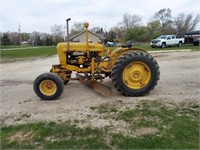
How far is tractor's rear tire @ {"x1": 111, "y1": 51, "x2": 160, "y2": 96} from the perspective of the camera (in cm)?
602

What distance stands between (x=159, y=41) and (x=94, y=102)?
2661 cm

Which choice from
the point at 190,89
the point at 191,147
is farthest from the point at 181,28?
the point at 191,147

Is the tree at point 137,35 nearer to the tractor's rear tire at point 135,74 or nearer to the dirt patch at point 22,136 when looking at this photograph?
the tractor's rear tire at point 135,74

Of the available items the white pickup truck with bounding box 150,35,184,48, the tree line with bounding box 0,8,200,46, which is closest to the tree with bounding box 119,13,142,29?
the tree line with bounding box 0,8,200,46

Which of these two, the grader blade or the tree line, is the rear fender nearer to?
the grader blade

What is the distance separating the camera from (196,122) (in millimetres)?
4191

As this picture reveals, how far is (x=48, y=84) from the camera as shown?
5.99m

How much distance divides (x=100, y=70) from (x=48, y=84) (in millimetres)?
1544

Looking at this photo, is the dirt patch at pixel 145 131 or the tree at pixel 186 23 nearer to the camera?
the dirt patch at pixel 145 131

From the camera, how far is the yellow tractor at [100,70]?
5961 mm

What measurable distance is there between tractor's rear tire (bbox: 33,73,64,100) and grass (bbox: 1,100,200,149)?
164cm

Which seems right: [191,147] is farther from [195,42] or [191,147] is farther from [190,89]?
[195,42]

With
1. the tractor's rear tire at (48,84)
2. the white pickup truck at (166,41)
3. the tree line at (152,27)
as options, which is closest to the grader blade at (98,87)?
the tractor's rear tire at (48,84)

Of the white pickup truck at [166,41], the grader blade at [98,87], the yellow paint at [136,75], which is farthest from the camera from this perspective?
the white pickup truck at [166,41]
